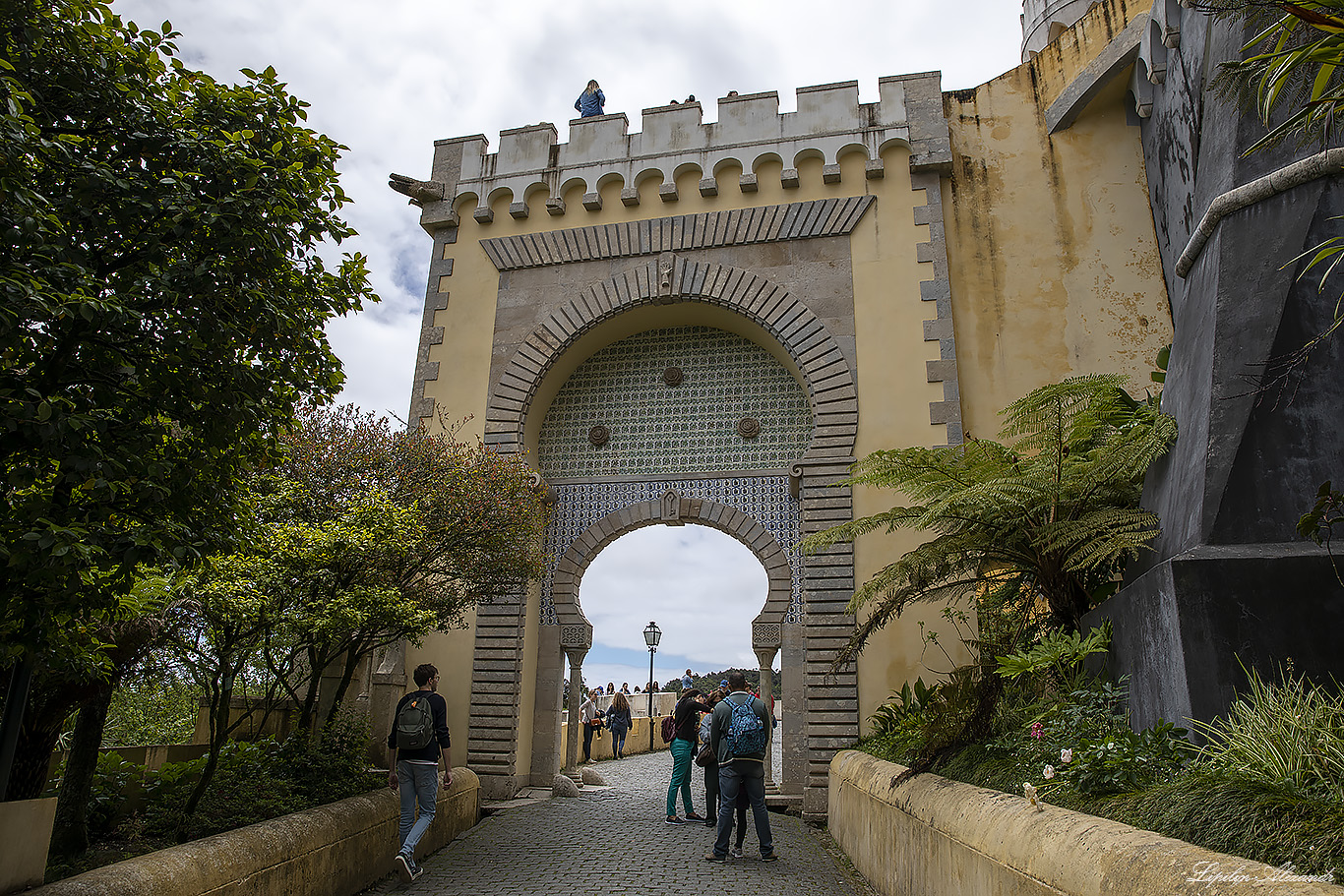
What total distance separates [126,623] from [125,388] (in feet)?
6.40

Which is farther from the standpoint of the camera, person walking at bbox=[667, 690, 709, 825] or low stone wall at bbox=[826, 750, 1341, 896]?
person walking at bbox=[667, 690, 709, 825]

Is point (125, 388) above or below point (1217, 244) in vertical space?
below

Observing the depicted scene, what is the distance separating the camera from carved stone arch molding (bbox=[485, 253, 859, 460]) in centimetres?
1093

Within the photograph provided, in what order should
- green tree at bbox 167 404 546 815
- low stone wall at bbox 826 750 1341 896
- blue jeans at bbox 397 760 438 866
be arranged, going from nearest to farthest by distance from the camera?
low stone wall at bbox 826 750 1341 896, green tree at bbox 167 404 546 815, blue jeans at bbox 397 760 438 866

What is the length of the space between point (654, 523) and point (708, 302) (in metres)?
2.91

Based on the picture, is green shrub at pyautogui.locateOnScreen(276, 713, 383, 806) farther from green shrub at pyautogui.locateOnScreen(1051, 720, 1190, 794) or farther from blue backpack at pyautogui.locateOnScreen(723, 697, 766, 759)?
green shrub at pyautogui.locateOnScreen(1051, 720, 1190, 794)

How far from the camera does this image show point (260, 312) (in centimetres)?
417

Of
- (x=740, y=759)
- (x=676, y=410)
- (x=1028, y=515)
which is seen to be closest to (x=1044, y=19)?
(x=676, y=410)

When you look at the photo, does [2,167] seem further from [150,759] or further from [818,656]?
[818,656]

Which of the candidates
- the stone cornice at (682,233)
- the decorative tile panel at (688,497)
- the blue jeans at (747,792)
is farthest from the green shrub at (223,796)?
the stone cornice at (682,233)

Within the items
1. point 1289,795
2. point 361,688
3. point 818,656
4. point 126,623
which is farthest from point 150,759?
point 1289,795

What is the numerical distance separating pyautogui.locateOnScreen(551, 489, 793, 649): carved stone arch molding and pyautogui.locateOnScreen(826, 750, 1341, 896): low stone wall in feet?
13.9

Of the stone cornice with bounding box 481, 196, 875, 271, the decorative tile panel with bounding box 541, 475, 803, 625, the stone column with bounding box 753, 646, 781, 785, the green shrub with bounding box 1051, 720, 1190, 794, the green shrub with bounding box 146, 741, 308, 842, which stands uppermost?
the stone cornice with bounding box 481, 196, 875, 271

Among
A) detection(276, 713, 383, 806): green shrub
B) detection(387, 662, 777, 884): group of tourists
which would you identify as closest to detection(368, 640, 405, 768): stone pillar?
detection(387, 662, 777, 884): group of tourists
